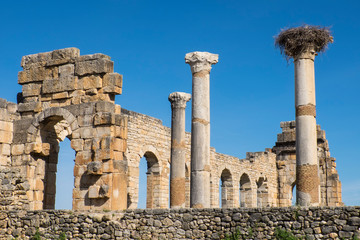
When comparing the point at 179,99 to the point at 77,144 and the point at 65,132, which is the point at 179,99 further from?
the point at 77,144

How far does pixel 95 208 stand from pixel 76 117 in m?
2.65

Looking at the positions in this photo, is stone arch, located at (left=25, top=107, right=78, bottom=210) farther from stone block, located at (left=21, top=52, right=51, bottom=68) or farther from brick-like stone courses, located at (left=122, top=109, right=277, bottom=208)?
brick-like stone courses, located at (left=122, top=109, right=277, bottom=208)

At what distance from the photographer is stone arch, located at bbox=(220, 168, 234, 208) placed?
2734 cm

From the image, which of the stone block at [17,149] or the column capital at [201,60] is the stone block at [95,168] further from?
the column capital at [201,60]

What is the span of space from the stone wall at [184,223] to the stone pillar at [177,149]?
15.9 ft

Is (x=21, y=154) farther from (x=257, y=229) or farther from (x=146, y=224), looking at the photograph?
(x=257, y=229)

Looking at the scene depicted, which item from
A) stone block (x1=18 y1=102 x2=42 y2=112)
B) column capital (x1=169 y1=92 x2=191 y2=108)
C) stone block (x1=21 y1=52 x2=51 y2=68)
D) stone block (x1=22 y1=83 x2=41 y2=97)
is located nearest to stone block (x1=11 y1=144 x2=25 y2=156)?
stone block (x1=18 y1=102 x2=42 y2=112)

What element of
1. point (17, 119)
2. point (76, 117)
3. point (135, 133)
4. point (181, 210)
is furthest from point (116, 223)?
point (135, 133)

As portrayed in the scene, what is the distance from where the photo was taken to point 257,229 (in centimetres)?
1133

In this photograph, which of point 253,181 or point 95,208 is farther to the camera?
point 253,181

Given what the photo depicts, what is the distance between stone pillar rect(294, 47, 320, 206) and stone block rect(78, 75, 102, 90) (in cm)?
546

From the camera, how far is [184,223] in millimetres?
12312

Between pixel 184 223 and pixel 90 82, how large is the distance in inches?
201

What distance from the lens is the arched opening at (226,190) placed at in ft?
89.8
